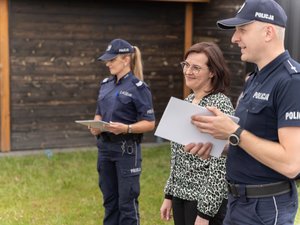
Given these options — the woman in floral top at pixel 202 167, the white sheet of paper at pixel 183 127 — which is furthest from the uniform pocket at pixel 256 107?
the woman in floral top at pixel 202 167

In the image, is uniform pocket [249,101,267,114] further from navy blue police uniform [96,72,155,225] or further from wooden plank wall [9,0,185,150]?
wooden plank wall [9,0,185,150]

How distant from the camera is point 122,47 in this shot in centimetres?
465

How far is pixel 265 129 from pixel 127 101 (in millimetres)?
2229

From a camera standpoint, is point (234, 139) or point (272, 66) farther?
point (272, 66)

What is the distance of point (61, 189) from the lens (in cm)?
677

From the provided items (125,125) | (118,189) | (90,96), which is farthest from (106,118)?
(90,96)

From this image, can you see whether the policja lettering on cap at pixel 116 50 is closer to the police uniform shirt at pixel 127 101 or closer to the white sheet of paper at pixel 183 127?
the police uniform shirt at pixel 127 101

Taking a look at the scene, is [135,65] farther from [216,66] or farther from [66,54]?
[66,54]

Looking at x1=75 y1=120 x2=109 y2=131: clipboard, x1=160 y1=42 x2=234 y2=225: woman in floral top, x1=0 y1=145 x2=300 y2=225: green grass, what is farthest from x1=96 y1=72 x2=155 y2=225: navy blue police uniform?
x1=160 y1=42 x2=234 y2=225: woman in floral top

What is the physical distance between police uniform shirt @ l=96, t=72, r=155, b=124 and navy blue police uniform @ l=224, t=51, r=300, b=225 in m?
2.01

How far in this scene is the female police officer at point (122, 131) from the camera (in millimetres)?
4520

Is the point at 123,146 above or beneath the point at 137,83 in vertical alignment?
beneath

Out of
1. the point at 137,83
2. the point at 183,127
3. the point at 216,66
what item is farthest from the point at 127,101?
the point at 183,127

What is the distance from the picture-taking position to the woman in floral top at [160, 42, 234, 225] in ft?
9.93
